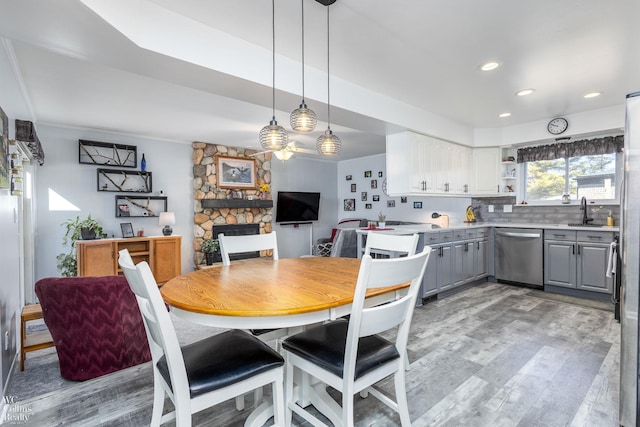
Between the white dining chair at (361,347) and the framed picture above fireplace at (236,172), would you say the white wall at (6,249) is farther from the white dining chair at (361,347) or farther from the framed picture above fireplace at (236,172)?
the framed picture above fireplace at (236,172)

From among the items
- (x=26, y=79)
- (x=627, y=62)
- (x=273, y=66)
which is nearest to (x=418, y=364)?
(x=273, y=66)

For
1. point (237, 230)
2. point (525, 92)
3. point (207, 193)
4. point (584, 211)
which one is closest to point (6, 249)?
point (207, 193)

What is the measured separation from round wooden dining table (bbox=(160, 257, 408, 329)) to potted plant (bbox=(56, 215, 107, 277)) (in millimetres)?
3375

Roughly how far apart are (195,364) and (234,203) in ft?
15.8

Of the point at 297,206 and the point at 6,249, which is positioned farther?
the point at 297,206

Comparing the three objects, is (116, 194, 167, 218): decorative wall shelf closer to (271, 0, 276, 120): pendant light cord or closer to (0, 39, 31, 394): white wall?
(0, 39, 31, 394): white wall

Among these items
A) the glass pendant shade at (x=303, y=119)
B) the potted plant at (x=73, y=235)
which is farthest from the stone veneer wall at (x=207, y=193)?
the glass pendant shade at (x=303, y=119)

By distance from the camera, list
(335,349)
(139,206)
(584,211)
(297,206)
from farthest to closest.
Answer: (297,206) < (139,206) < (584,211) < (335,349)

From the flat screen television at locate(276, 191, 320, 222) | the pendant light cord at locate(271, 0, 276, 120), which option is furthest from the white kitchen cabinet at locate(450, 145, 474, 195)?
the flat screen television at locate(276, 191, 320, 222)

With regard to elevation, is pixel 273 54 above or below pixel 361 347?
above

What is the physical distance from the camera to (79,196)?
4.65 metres

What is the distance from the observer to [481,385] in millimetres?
2104

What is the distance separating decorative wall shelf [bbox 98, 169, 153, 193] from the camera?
4824 millimetres

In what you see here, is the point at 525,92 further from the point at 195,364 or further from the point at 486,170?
the point at 195,364
